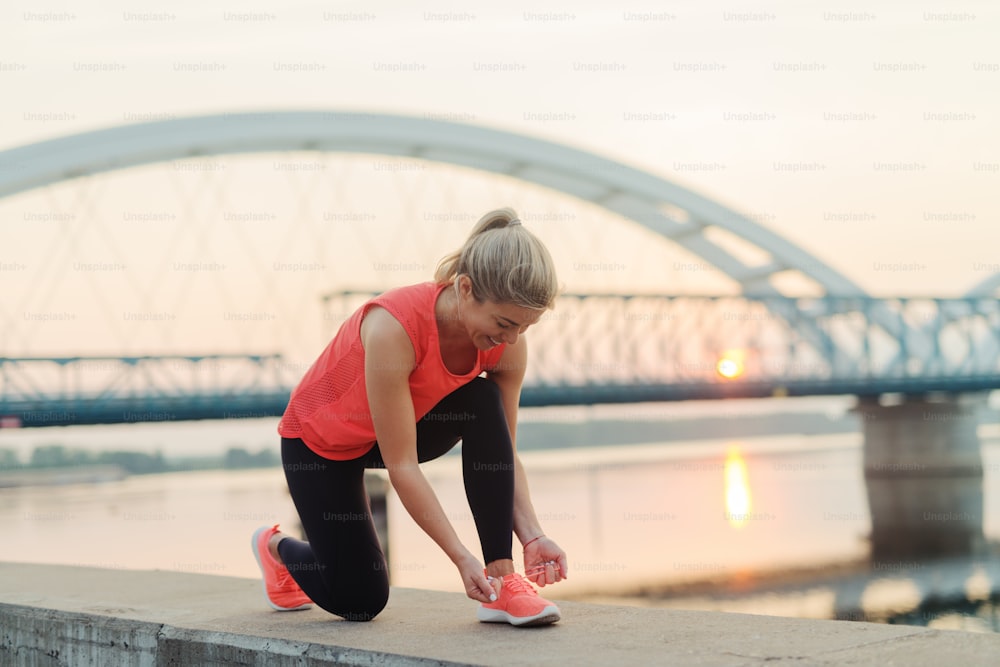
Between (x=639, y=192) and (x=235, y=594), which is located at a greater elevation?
(x=639, y=192)

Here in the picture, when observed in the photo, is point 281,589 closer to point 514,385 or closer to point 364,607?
point 364,607

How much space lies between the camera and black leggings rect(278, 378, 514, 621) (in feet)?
9.33

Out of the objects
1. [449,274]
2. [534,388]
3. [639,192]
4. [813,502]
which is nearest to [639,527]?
[534,388]

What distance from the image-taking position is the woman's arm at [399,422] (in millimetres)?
2678

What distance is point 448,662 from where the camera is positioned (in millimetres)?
2271

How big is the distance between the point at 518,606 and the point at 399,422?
1.86 feet

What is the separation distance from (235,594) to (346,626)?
1.06 metres

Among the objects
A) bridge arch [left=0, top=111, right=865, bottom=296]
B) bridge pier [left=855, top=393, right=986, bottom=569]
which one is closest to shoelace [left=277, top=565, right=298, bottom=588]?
bridge arch [left=0, top=111, right=865, bottom=296]

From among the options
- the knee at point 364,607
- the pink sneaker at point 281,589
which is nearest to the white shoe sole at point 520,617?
the knee at point 364,607

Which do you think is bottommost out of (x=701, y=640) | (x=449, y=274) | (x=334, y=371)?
(x=701, y=640)

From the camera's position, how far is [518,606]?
9.02 ft

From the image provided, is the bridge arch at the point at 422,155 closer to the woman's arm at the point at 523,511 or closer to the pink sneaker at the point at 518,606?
the woman's arm at the point at 523,511

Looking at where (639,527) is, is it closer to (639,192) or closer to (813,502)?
(639,192)

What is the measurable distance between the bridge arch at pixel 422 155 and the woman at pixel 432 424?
768 inches
